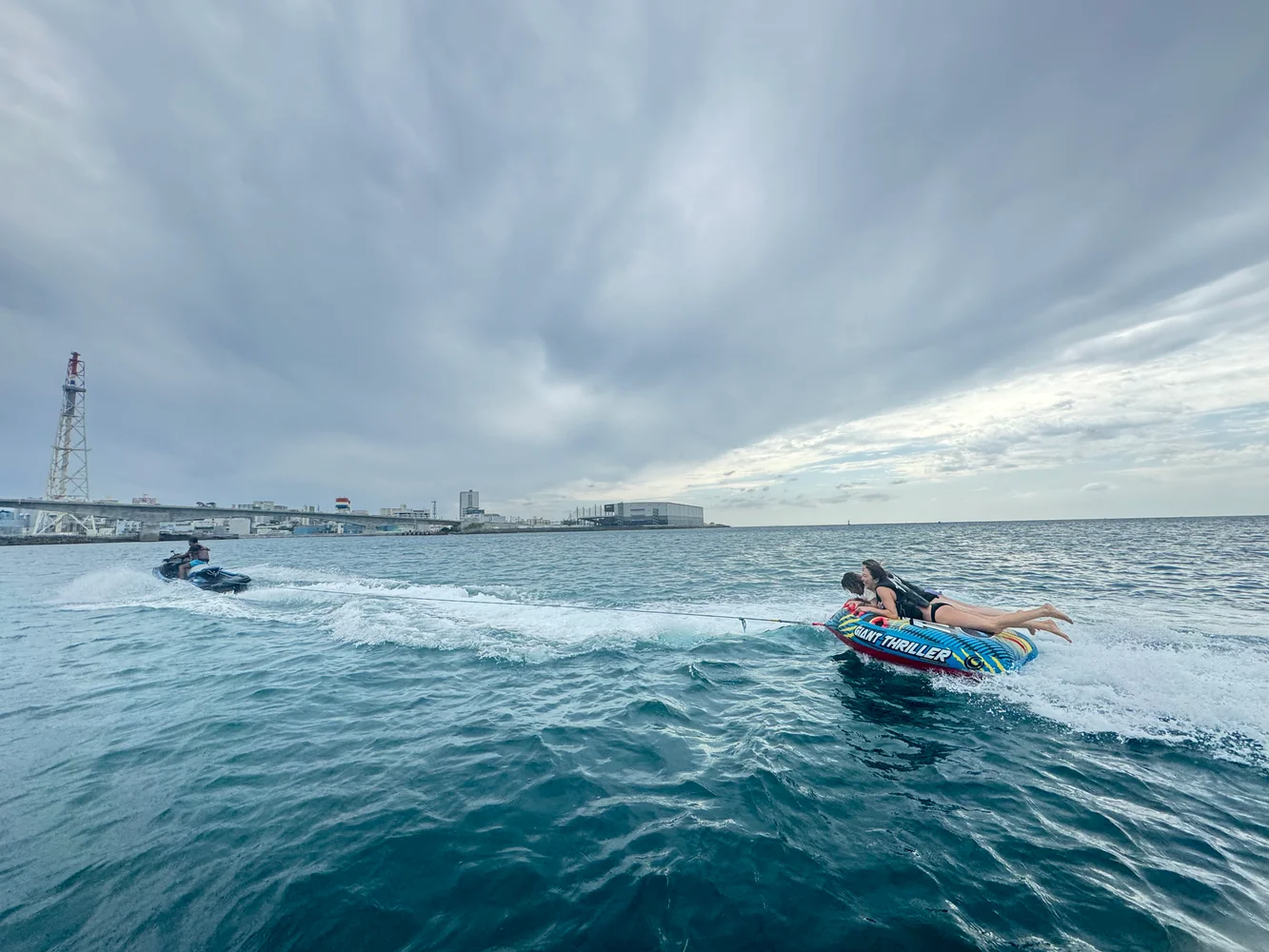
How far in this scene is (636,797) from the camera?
586cm

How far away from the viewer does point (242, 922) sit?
4148 mm

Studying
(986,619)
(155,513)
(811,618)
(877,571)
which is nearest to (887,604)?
(877,571)

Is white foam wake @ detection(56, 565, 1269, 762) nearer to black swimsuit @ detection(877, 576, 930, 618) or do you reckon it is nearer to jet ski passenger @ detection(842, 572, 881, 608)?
black swimsuit @ detection(877, 576, 930, 618)

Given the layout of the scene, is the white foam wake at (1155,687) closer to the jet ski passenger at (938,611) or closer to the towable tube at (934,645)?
the towable tube at (934,645)

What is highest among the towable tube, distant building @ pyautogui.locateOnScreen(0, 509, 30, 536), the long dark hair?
distant building @ pyautogui.locateOnScreen(0, 509, 30, 536)

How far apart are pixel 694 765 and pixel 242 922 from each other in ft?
15.7

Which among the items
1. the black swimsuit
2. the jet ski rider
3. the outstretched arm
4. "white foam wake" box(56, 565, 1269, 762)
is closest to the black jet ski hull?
"white foam wake" box(56, 565, 1269, 762)

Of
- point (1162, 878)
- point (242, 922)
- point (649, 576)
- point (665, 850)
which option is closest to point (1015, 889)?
point (1162, 878)

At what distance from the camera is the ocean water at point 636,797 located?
13.5 ft

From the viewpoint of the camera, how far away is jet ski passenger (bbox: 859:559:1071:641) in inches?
401

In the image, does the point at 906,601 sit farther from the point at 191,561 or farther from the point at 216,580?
the point at 191,561

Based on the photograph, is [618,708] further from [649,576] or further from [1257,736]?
[649,576]

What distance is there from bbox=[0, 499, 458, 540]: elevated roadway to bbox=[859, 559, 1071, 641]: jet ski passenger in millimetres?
154249

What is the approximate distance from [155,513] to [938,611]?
16235 cm
